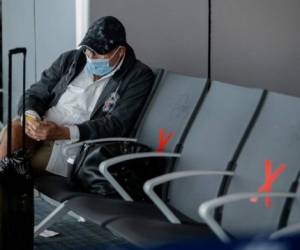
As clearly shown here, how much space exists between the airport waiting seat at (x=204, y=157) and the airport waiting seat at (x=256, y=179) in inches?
1.5

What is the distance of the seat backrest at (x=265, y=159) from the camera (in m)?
2.29

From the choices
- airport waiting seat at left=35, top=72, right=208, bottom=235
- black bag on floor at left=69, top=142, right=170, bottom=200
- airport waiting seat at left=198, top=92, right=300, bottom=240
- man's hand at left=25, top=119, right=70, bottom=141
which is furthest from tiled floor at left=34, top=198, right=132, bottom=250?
airport waiting seat at left=198, top=92, right=300, bottom=240

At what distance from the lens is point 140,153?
2.82 metres

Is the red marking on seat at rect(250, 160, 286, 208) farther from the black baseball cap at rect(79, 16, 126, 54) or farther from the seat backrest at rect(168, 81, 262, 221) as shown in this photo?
the black baseball cap at rect(79, 16, 126, 54)

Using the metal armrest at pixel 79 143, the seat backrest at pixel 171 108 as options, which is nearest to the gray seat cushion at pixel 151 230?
the seat backrest at pixel 171 108

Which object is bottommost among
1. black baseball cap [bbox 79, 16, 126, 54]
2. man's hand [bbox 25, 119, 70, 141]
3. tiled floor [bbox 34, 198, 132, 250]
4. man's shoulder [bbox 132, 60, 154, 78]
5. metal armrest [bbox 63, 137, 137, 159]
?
tiled floor [bbox 34, 198, 132, 250]

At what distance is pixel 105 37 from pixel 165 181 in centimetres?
119

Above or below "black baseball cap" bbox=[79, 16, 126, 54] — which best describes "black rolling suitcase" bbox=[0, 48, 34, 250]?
below

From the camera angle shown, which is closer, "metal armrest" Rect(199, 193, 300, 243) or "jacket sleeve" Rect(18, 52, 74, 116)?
"metal armrest" Rect(199, 193, 300, 243)

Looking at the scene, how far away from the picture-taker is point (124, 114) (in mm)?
3289

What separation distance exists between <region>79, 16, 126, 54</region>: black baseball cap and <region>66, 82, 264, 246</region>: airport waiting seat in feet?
2.30

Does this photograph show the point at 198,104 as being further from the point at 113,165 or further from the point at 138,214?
the point at 138,214

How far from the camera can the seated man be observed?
3244 mm

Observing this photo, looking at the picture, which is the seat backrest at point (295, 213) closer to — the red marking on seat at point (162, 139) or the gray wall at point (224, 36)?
the red marking on seat at point (162, 139)
